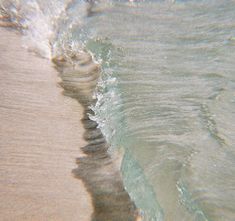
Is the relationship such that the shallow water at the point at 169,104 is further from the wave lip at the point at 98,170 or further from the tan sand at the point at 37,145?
the tan sand at the point at 37,145

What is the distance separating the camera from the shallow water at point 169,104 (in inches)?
96.8

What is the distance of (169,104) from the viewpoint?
346 centimetres

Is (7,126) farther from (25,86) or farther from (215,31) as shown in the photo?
(215,31)

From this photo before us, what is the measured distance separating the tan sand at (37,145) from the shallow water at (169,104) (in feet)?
0.78

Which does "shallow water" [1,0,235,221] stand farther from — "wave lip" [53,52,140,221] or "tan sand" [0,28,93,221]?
"tan sand" [0,28,93,221]

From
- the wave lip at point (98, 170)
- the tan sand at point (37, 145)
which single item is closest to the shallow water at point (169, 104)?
the wave lip at point (98, 170)

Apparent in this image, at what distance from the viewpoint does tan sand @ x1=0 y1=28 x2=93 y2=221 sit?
236 cm

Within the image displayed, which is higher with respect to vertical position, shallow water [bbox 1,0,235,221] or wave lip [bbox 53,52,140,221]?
shallow water [bbox 1,0,235,221]

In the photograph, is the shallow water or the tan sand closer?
the tan sand

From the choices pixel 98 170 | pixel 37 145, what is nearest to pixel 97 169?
pixel 98 170

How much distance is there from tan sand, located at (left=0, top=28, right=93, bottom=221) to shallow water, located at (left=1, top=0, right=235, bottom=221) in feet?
0.78

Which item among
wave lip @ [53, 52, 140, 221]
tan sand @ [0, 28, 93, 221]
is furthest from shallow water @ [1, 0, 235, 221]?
tan sand @ [0, 28, 93, 221]

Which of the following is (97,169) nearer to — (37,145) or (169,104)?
(37,145)

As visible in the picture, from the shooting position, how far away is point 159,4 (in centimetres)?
714
